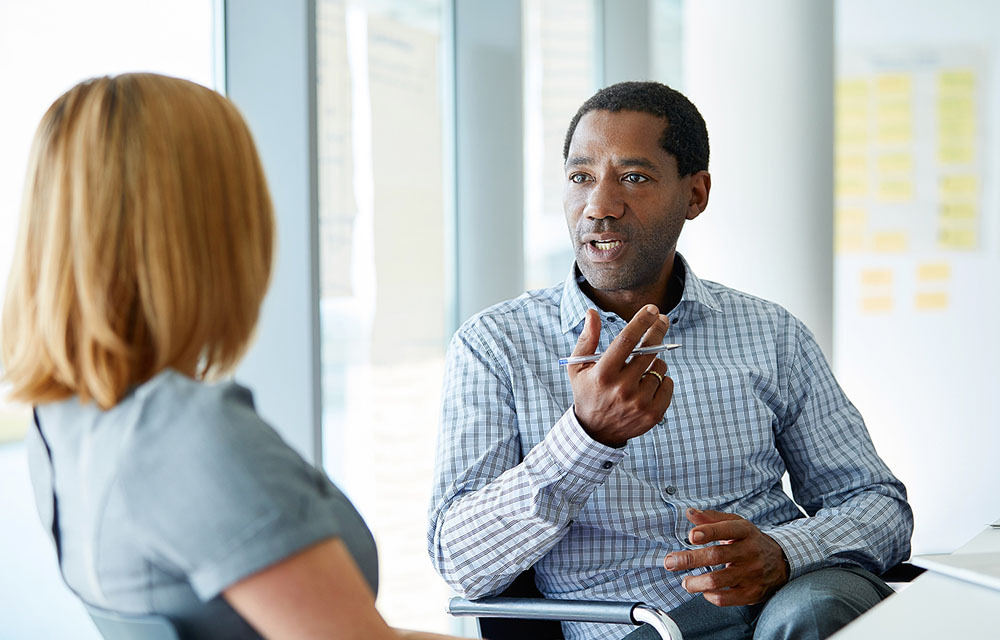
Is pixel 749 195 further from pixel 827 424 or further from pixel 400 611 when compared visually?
pixel 400 611

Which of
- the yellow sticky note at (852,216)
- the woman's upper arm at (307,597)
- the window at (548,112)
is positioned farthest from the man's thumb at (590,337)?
the yellow sticky note at (852,216)

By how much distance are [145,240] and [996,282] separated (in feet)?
13.4

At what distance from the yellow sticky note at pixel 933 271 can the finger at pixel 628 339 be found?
3.23 metres

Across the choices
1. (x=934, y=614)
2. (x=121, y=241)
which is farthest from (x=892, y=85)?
(x=121, y=241)

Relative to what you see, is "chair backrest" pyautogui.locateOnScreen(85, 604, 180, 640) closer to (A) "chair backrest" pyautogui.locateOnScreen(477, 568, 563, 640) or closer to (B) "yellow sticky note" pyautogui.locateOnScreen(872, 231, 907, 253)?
(A) "chair backrest" pyautogui.locateOnScreen(477, 568, 563, 640)

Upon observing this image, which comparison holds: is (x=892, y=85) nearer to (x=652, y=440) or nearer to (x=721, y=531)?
(x=652, y=440)

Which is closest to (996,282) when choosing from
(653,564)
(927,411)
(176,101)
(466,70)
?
(927,411)

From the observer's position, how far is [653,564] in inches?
68.4

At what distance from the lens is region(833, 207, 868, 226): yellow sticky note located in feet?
14.2

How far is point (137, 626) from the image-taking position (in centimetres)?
89

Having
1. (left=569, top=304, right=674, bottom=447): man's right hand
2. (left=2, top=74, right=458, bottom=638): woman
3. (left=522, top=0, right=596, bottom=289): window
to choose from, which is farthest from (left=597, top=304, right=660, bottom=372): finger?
(left=522, top=0, right=596, bottom=289): window

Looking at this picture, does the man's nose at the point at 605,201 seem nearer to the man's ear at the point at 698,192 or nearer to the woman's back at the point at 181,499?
the man's ear at the point at 698,192

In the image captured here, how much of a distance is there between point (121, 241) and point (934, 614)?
0.89 metres

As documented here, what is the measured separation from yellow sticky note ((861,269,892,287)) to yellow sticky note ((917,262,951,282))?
133 millimetres
